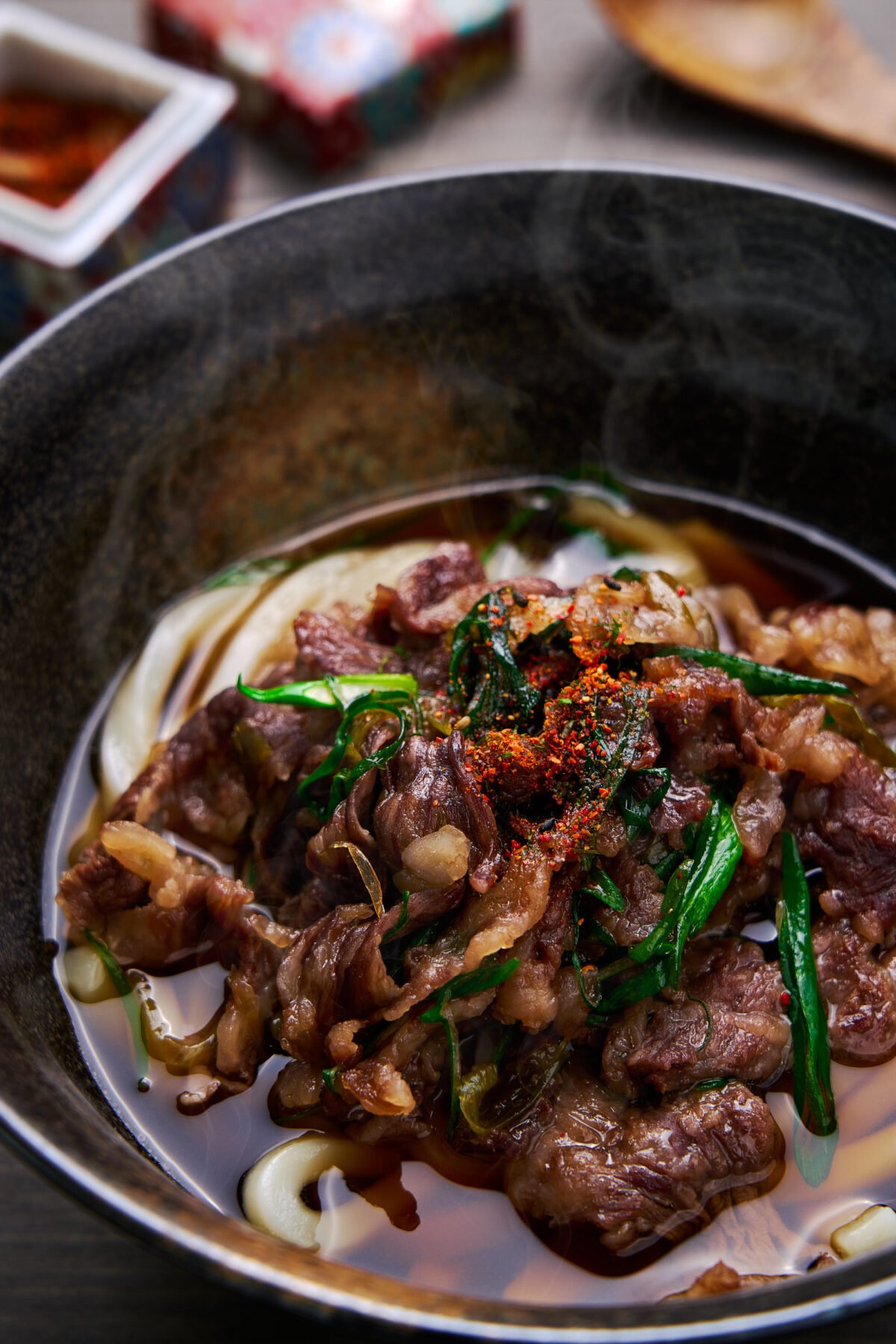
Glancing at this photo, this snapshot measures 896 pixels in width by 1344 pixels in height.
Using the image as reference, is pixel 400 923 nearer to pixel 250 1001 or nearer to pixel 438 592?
pixel 250 1001

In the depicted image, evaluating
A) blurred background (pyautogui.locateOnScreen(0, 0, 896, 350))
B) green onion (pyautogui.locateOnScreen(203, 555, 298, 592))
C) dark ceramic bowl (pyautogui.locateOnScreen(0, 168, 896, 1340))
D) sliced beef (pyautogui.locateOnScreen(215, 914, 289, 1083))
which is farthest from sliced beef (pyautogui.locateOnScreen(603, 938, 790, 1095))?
blurred background (pyautogui.locateOnScreen(0, 0, 896, 350))

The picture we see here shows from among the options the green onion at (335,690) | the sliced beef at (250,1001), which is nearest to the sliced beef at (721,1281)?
the sliced beef at (250,1001)

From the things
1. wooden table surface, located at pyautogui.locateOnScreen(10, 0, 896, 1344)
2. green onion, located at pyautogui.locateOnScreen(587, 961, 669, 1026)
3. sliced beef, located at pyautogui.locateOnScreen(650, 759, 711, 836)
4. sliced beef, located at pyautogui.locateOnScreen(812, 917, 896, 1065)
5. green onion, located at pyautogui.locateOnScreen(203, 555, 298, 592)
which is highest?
wooden table surface, located at pyautogui.locateOnScreen(10, 0, 896, 1344)

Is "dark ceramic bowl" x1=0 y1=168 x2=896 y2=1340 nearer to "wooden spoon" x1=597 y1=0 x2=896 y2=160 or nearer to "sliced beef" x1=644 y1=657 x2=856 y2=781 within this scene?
"sliced beef" x1=644 y1=657 x2=856 y2=781

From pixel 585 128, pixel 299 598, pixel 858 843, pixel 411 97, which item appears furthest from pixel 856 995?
pixel 411 97

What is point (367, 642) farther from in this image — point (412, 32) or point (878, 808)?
point (412, 32)
